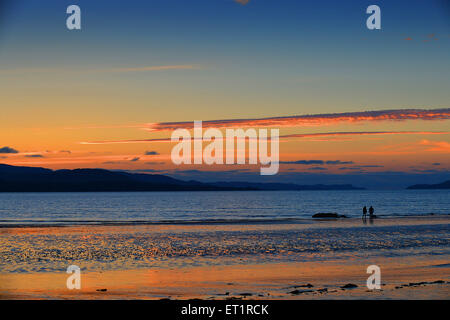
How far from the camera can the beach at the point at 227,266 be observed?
1827 cm

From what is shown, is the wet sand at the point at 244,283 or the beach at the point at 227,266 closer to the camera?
the wet sand at the point at 244,283

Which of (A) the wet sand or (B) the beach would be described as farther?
(B) the beach

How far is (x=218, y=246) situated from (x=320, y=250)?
6362 millimetres

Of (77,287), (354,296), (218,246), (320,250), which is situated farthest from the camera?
(218,246)

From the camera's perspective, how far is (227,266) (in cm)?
2473

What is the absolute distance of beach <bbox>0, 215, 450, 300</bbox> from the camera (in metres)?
18.3

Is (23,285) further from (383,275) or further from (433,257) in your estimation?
(433,257)

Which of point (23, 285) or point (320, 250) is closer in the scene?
point (23, 285)

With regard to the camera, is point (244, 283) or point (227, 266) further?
point (227, 266)

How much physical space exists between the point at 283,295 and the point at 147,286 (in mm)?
5309

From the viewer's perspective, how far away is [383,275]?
2156 cm
